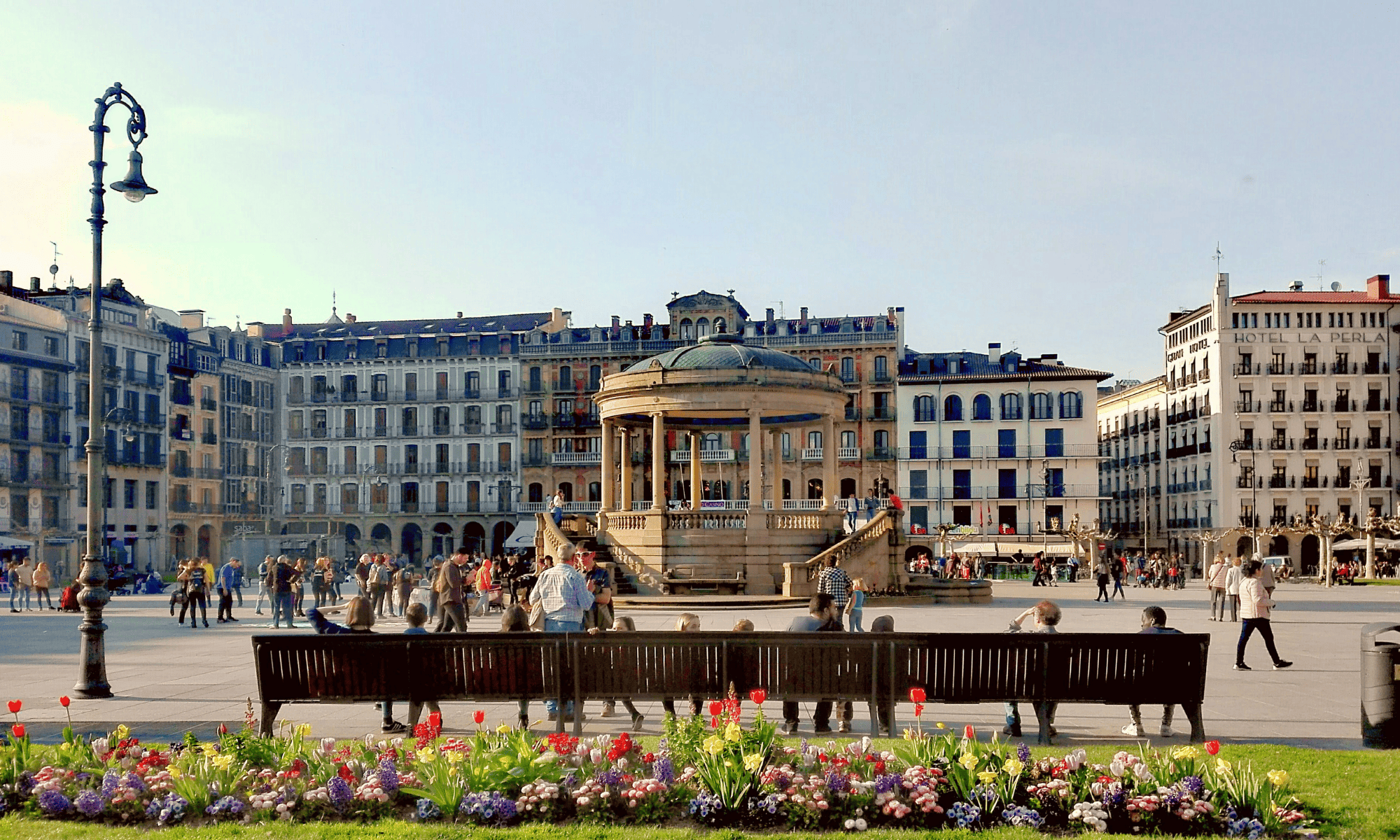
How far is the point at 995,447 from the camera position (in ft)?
270

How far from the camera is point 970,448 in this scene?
82.6 metres

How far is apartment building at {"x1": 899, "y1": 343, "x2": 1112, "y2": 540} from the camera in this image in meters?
81.7

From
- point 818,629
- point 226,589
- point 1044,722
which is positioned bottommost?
point 226,589

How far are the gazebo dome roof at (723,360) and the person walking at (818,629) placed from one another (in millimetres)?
23179

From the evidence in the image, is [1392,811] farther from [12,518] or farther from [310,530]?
[310,530]

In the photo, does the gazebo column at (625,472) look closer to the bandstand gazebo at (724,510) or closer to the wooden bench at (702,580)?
the bandstand gazebo at (724,510)

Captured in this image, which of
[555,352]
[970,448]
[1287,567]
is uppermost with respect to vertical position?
[555,352]

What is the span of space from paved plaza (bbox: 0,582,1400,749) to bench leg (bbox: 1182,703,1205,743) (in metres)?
0.43

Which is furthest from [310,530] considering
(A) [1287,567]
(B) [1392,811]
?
(B) [1392,811]

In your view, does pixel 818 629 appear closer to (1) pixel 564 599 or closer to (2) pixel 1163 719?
(1) pixel 564 599

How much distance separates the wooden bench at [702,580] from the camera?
3528 centimetres

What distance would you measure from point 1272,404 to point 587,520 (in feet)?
190

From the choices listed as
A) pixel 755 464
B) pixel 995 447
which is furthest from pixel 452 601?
pixel 995 447

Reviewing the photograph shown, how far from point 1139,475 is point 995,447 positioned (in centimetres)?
2117
